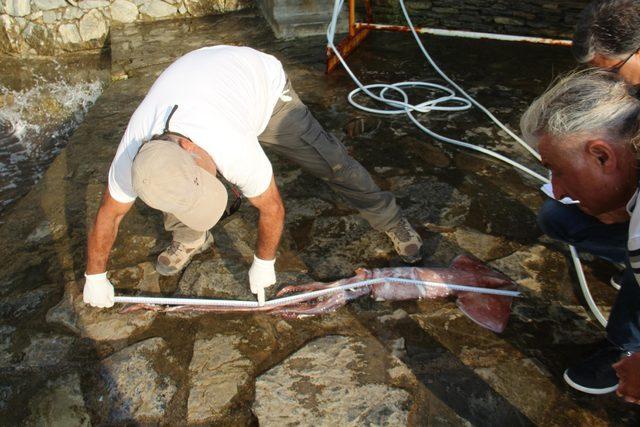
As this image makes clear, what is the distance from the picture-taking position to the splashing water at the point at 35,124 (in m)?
4.48

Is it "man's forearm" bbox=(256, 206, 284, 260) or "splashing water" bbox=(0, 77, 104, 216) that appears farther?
"splashing water" bbox=(0, 77, 104, 216)

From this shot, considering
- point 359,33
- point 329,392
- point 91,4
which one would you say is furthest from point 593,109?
point 91,4

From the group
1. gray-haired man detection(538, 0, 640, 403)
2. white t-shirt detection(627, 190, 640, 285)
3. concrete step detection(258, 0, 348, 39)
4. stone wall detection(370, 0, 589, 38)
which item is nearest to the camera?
white t-shirt detection(627, 190, 640, 285)

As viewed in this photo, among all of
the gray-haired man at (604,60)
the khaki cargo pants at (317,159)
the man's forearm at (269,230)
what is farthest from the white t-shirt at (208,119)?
the gray-haired man at (604,60)

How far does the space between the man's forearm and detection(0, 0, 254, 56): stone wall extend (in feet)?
19.2

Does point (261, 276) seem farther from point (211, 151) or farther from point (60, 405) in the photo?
point (60, 405)

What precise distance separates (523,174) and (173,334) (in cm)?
257

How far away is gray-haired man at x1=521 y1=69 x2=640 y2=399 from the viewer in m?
1.62

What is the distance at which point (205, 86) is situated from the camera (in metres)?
2.18

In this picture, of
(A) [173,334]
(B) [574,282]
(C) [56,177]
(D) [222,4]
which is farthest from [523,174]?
(D) [222,4]

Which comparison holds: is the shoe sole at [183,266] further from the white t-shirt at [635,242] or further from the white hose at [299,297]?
the white t-shirt at [635,242]

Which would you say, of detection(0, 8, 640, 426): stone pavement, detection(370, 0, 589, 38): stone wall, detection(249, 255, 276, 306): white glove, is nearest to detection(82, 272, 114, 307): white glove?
detection(0, 8, 640, 426): stone pavement

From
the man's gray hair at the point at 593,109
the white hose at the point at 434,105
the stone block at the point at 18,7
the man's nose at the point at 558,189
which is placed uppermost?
the man's gray hair at the point at 593,109

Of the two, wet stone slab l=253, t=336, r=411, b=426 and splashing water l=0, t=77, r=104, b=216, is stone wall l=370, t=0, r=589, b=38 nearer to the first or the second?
splashing water l=0, t=77, r=104, b=216
